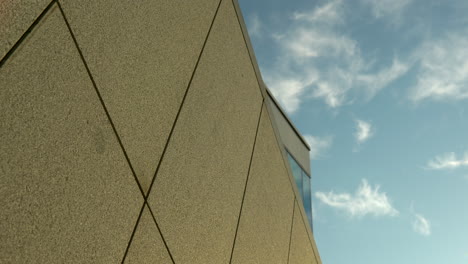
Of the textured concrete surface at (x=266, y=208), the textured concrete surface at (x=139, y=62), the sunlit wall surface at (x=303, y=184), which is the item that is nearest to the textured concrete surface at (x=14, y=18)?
the textured concrete surface at (x=139, y=62)

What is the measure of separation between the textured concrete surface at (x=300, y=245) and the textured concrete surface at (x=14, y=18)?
5550mm

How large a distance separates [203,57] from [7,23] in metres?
2.70

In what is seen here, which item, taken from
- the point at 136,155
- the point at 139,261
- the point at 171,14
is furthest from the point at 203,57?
the point at 139,261

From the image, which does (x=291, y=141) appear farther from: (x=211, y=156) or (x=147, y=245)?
(x=147, y=245)

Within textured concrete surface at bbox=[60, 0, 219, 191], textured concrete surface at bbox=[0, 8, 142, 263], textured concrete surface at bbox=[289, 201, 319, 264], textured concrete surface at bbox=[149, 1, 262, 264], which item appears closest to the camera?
textured concrete surface at bbox=[0, 8, 142, 263]

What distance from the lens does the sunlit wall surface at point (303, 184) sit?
747 inches

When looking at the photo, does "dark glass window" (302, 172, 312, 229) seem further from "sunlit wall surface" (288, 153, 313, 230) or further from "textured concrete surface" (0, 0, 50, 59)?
"textured concrete surface" (0, 0, 50, 59)

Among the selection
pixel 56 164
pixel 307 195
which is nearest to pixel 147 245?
pixel 56 164

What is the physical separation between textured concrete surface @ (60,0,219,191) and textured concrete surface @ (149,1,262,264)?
0.24m

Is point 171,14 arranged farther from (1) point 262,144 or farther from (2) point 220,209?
(1) point 262,144

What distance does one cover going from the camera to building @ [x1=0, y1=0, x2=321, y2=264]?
2869 millimetres

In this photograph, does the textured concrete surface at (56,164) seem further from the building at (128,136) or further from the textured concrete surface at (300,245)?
the textured concrete surface at (300,245)

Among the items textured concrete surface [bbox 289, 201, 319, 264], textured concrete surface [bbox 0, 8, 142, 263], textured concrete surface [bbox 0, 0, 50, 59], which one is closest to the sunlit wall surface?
textured concrete surface [bbox 289, 201, 319, 264]

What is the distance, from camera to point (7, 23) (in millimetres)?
2830
